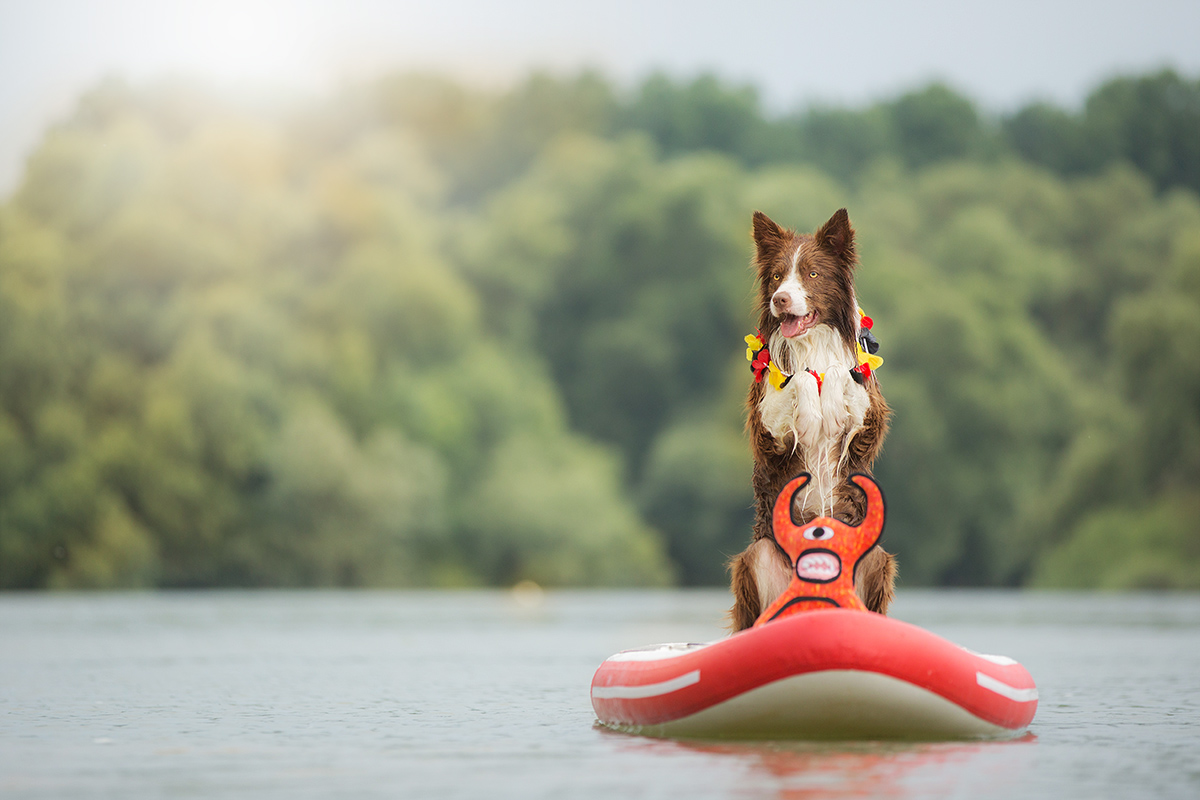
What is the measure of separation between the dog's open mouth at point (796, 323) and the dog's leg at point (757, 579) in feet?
3.47

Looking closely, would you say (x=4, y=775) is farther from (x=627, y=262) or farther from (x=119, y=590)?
(x=627, y=262)

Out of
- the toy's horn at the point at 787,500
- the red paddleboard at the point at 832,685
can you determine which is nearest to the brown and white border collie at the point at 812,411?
the toy's horn at the point at 787,500

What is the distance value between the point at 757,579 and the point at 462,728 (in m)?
1.93

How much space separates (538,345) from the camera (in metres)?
57.4

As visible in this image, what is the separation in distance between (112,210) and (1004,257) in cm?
2880

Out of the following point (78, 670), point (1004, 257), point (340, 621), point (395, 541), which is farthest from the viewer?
point (1004, 257)

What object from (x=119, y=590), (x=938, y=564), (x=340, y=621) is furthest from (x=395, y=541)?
(x=340, y=621)

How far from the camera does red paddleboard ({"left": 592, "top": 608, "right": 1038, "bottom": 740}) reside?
7184mm

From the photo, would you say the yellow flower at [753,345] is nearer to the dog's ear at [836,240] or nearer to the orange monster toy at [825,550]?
the dog's ear at [836,240]

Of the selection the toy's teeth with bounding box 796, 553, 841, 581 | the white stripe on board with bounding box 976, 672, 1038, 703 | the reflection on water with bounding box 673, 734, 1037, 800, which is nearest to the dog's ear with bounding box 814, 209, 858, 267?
the toy's teeth with bounding box 796, 553, 841, 581

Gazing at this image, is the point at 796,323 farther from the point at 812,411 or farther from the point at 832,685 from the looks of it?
the point at 832,685

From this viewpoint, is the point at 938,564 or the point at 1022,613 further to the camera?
the point at 938,564

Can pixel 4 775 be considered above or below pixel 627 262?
below

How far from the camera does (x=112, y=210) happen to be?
4747 cm
